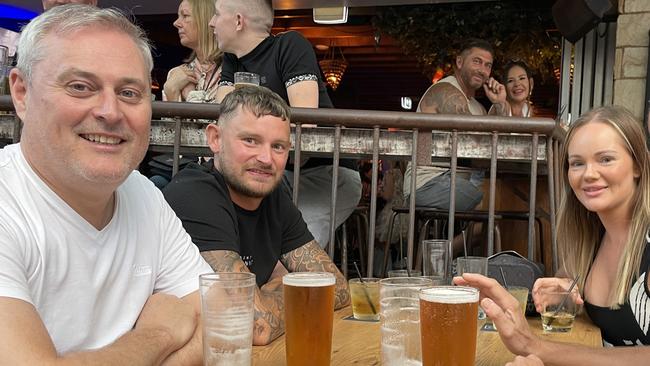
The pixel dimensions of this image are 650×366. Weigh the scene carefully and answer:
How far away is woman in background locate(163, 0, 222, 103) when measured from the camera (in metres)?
3.60

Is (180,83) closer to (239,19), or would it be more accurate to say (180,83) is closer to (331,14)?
(239,19)

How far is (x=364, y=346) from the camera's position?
4.86 ft

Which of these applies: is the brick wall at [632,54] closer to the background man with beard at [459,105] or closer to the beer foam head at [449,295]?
the background man with beard at [459,105]

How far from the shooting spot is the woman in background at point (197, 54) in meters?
3.60

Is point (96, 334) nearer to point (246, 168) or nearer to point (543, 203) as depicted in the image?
point (246, 168)

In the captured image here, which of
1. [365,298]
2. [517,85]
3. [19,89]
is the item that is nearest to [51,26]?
[19,89]

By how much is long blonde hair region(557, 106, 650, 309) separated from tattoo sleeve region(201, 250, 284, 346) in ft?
3.20

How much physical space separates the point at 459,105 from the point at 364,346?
2695 millimetres

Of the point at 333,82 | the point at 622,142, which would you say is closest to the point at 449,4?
the point at 333,82

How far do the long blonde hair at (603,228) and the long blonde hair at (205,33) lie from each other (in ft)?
6.54

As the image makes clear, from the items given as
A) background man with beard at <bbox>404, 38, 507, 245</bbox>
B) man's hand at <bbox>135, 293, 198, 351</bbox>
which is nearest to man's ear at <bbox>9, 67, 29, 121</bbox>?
man's hand at <bbox>135, 293, 198, 351</bbox>

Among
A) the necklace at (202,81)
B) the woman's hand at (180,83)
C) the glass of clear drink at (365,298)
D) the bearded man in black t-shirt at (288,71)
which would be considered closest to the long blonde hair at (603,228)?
the glass of clear drink at (365,298)

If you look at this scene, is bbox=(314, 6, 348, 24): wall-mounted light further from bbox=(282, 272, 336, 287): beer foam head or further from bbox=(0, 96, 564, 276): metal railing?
bbox=(282, 272, 336, 287): beer foam head

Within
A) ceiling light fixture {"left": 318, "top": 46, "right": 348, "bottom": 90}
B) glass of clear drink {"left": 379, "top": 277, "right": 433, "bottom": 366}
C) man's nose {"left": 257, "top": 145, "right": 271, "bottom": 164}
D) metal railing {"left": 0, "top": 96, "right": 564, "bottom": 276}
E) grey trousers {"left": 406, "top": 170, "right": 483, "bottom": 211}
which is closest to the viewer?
glass of clear drink {"left": 379, "top": 277, "right": 433, "bottom": 366}
